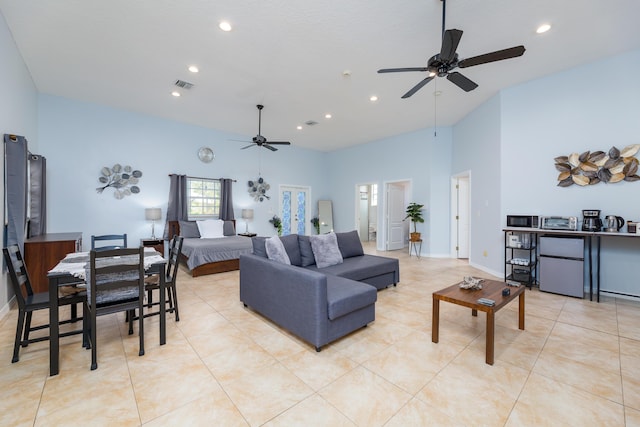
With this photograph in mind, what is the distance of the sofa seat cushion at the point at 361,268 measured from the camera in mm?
3572

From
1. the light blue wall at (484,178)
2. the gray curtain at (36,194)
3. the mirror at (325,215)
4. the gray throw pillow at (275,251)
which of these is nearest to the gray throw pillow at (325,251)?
the gray throw pillow at (275,251)

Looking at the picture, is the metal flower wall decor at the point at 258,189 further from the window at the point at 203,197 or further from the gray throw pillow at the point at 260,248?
the gray throw pillow at the point at 260,248

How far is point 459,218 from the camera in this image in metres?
6.89

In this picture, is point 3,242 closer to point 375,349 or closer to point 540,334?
point 375,349

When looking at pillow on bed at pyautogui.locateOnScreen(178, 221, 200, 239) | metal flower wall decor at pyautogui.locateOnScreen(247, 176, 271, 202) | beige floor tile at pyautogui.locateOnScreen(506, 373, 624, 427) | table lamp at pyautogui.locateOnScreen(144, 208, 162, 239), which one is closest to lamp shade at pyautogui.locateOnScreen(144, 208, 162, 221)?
table lamp at pyautogui.locateOnScreen(144, 208, 162, 239)

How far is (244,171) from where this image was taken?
25.1ft

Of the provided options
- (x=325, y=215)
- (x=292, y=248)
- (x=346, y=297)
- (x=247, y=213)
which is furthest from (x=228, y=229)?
(x=346, y=297)

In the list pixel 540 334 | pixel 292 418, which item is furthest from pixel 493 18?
pixel 292 418

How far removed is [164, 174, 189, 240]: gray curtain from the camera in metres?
6.29

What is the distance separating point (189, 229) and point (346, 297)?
4849 millimetres

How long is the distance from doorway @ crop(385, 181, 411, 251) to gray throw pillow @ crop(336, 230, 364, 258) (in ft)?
12.5

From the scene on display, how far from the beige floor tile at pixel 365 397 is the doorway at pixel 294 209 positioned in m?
6.83

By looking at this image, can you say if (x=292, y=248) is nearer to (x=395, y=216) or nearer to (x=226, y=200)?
(x=226, y=200)

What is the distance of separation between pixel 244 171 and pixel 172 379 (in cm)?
623
